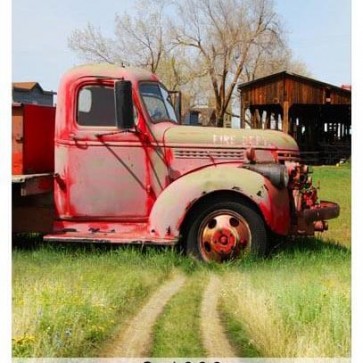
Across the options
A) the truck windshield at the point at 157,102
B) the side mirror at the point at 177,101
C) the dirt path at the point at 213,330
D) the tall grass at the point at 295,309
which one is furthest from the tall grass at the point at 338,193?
the truck windshield at the point at 157,102

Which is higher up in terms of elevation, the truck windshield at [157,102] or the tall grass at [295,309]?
the truck windshield at [157,102]

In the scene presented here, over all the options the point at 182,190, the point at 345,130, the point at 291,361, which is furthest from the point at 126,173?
the point at 291,361

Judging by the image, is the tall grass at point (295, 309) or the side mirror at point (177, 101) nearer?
the tall grass at point (295, 309)

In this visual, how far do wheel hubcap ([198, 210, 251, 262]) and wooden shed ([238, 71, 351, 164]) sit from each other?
0.50 meters

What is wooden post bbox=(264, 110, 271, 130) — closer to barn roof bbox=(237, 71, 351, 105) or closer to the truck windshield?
barn roof bbox=(237, 71, 351, 105)

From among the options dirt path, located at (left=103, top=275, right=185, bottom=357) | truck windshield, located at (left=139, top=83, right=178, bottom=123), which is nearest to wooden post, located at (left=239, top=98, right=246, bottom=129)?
truck windshield, located at (left=139, top=83, right=178, bottom=123)

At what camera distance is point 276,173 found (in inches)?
133

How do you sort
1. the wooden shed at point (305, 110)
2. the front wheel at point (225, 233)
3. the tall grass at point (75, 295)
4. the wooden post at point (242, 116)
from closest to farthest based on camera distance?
1. the tall grass at point (75, 295)
2. the wooden shed at point (305, 110)
3. the wooden post at point (242, 116)
4. the front wheel at point (225, 233)

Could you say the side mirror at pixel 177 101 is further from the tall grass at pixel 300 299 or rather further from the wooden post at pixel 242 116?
the tall grass at pixel 300 299

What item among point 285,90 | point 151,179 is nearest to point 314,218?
point 285,90

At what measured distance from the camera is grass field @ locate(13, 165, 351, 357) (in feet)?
7.50

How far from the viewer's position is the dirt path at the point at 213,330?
91.2 inches

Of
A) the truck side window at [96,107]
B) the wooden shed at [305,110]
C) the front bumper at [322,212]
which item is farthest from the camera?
the truck side window at [96,107]
